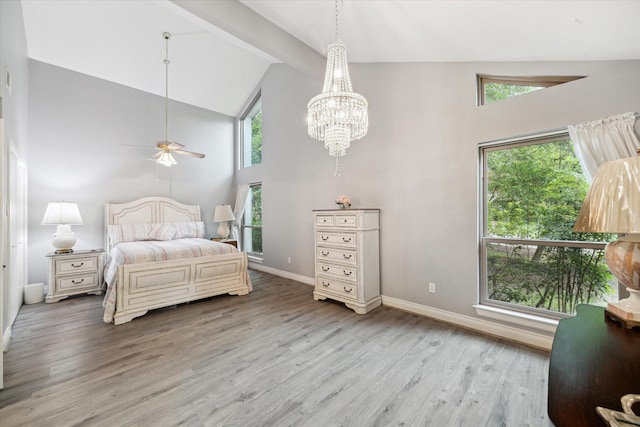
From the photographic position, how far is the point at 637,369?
0.82 metres

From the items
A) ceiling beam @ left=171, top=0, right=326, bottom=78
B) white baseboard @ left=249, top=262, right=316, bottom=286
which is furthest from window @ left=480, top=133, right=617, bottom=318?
white baseboard @ left=249, top=262, right=316, bottom=286

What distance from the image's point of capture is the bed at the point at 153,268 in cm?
313

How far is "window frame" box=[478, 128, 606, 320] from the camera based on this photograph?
241cm

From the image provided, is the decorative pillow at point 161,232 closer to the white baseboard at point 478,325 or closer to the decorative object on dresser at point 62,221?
the decorative object on dresser at point 62,221

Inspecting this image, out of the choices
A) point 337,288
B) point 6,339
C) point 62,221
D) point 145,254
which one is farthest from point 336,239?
point 62,221

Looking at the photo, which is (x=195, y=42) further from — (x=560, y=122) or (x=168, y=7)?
(x=560, y=122)

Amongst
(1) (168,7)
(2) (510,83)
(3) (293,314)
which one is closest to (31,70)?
(1) (168,7)

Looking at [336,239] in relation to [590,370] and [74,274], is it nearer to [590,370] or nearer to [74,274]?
[590,370]

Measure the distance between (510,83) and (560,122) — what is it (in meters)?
0.65

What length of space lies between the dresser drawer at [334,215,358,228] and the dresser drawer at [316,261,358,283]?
56 centimetres

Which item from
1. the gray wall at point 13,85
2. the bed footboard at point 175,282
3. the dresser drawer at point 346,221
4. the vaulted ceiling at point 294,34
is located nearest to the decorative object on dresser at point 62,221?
the gray wall at point 13,85

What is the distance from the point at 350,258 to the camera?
3.41 meters

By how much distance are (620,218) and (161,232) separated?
19.0 feet

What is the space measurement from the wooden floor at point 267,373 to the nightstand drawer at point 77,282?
0.73 metres
